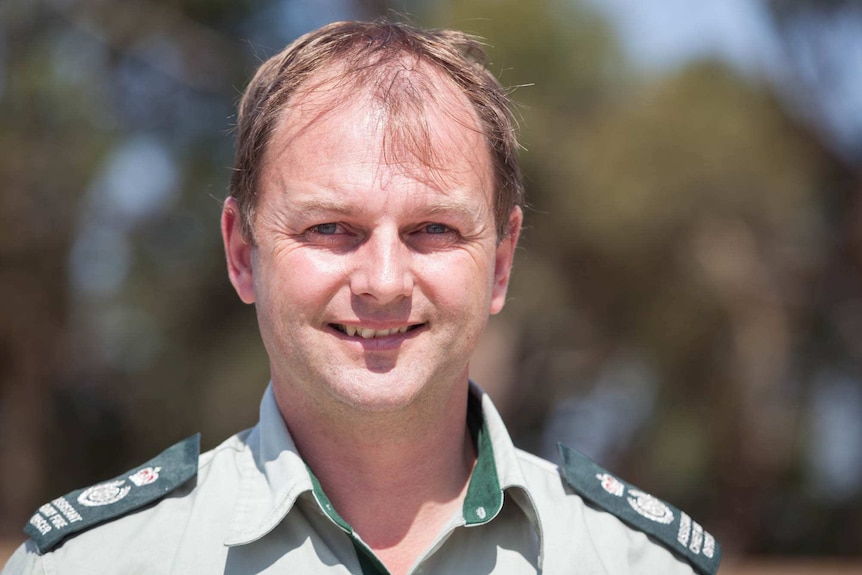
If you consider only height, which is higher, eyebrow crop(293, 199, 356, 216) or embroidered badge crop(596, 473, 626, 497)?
eyebrow crop(293, 199, 356, 216)

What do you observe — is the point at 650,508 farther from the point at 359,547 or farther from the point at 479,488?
the point at 359,547

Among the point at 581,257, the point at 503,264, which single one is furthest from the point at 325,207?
the point at 581,257

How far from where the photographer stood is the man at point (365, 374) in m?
1.60

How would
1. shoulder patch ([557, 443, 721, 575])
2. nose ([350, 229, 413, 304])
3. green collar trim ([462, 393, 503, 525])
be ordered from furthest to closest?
shoulder patch ([557, 443, 721, 575])
green collar trim ([462, 393, 503, 525])
nose ([350, 229, 413, 304])

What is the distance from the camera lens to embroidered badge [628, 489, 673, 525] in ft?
6.06

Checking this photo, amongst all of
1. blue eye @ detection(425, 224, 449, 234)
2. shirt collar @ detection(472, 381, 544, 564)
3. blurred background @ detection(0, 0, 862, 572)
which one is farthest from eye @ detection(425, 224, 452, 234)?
blurred background @ detection(0, 0, 862, 572)

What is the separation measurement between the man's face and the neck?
7cm

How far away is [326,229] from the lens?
5.38ft

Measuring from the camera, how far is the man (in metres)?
1.60

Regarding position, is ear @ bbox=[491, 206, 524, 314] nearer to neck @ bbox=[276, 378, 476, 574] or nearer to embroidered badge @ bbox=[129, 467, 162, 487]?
neck @ bbox=[276, 378, 476, 574]

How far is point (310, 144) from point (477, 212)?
0.32 m

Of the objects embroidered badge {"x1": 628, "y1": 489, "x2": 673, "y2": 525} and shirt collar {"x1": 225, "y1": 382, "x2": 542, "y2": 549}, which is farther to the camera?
embroidered badge {"x1": 628, "y1": 489, "x2": 673, "y2": 525}

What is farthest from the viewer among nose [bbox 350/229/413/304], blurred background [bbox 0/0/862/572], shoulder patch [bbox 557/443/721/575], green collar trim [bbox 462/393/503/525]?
blurred background [bbox 0/0/862/572]

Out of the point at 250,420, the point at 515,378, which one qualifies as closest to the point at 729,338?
the point at 515,378
